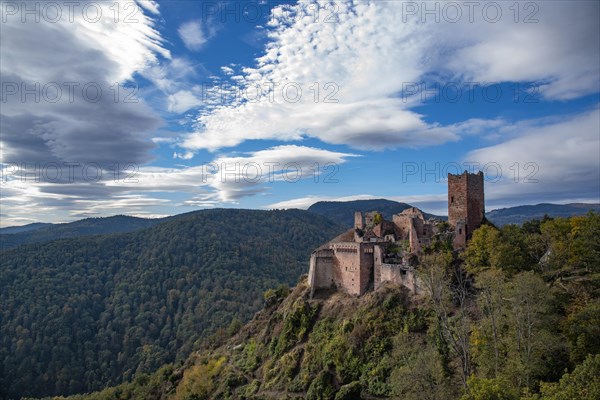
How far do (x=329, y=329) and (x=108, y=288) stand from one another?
155304 mm

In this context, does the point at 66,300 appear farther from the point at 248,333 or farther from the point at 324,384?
the point at 324,384

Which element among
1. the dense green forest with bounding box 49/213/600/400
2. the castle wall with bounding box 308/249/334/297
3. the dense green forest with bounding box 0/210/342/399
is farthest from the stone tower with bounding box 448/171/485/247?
the dense green forest with bounding box 0/210/342/399

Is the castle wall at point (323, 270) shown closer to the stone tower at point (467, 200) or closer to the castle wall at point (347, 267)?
the castle wall at point (347, 267)

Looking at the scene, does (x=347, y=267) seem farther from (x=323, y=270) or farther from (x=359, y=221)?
(x=359, y=221)

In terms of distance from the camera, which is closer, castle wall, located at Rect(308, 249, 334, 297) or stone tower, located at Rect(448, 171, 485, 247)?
stone tower, located at Rect(448, 171, 485, 247)

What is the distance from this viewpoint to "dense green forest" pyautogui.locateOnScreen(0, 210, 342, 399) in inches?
4702

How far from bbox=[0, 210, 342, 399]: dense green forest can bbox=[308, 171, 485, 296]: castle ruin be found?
3216 cm

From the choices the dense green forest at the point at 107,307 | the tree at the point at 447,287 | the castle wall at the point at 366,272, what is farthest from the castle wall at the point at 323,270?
the dense green forest at the point at 107,307

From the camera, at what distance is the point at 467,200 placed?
4447 centimetres

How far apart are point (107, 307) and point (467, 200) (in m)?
150

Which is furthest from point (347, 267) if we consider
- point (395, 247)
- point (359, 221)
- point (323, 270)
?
point (359, 221)

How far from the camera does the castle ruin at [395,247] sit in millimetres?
43000

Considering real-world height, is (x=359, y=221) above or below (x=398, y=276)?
above

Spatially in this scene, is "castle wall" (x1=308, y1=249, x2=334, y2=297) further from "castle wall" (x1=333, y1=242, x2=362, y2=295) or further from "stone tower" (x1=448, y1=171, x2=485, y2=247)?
"stone tower" (x1=448, y1=171, x2=485, y2=247)
